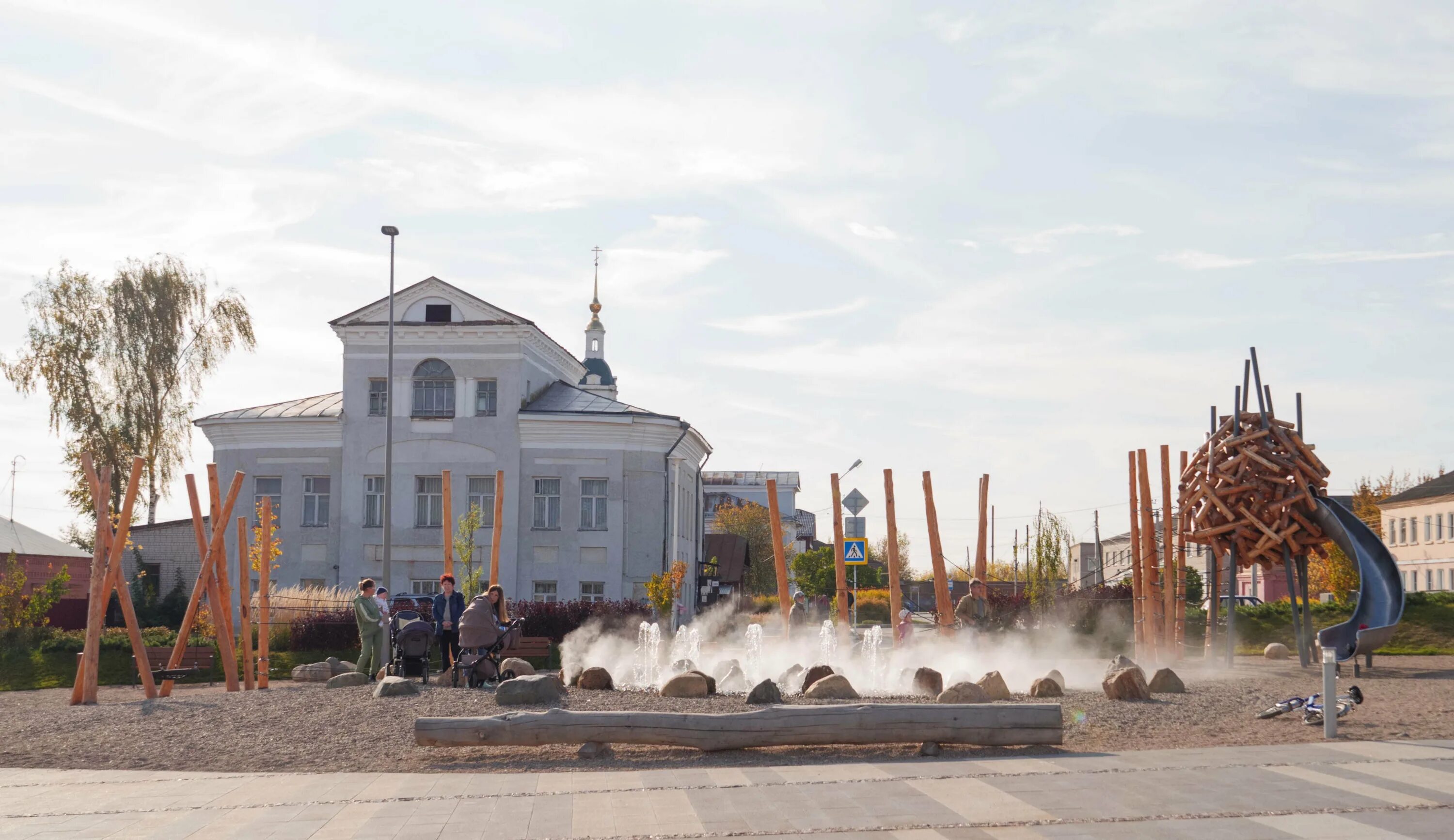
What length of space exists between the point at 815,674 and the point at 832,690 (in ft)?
3.11

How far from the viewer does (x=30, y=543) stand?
4931 centimetres

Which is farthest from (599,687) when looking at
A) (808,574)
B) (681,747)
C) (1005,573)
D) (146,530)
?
(1005,573)

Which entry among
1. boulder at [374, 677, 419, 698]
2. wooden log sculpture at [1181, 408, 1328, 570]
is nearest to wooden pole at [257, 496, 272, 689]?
boulder at [374, 677, 419, 698]

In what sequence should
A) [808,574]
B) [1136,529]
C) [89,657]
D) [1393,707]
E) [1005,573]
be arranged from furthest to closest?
[1005,573] < [808,574] < [1136,529] < [89,657] < [1393,707]

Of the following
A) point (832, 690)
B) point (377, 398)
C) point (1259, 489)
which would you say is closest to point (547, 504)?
point (377, 398)

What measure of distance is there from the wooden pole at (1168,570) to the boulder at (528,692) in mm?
12843

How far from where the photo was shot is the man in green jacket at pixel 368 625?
1994cm

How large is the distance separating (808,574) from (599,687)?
49.0 metres

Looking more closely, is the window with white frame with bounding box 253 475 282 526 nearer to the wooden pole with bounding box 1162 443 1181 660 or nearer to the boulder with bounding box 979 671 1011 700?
the wooden pole with bounding box 1162 443 1181 660

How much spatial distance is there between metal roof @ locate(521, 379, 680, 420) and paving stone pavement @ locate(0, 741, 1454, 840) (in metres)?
31.1

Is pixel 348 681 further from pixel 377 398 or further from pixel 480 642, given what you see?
pixel 377 398

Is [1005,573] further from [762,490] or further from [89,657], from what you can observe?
[89,657]

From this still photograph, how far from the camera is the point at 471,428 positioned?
4266cm

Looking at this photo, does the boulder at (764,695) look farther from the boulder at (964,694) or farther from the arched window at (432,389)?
the arched window at (432,389)
